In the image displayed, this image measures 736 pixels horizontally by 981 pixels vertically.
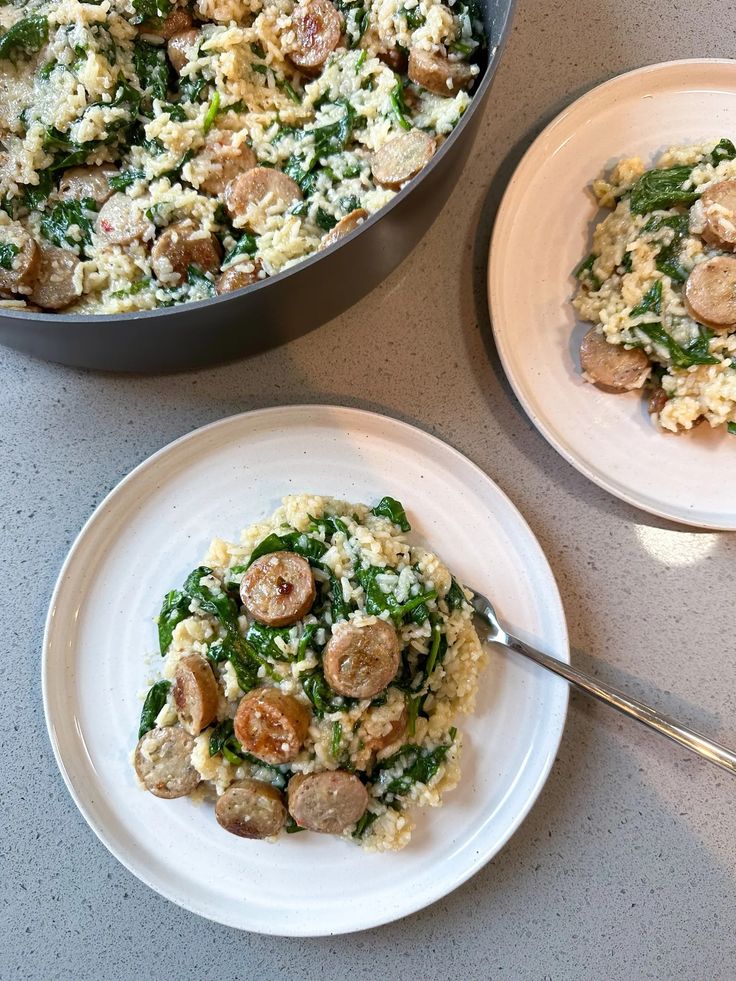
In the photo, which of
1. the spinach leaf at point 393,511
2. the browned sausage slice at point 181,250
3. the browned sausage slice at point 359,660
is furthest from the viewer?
the spinach leaf at point 393,511

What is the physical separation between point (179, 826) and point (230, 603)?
1.64ft

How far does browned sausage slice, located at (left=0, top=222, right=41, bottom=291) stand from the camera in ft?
4.83

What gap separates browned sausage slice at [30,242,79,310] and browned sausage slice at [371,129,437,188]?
655 mm

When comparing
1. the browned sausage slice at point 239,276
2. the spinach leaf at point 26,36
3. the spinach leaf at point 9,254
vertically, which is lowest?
the browned sausage slice at point 239,276

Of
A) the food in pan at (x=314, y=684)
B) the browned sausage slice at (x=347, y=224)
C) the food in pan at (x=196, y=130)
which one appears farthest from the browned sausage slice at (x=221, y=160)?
the food in pan at (x=314, y=684)

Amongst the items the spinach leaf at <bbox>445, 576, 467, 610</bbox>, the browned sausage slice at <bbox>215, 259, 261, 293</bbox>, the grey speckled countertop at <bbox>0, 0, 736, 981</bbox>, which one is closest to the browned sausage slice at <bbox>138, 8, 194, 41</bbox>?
the browned sausage slice at <bbox>215, 259, 261, 293</bbox>

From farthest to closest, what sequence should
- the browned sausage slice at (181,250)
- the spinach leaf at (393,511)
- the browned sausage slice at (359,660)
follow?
the spinach leaf at (393,511) → the browned sausage slice at (181,250) → the browned sausage slice at (359,660)

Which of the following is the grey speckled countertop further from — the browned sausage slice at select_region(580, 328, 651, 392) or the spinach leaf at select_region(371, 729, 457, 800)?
the spinach leaf at select_region(371, 729, 457, 800)

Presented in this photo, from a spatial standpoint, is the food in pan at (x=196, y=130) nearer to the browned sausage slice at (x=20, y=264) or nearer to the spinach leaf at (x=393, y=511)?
the browned sausage slice at (x=20, y=264)

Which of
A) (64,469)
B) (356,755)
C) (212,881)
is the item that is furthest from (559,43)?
(212,881)

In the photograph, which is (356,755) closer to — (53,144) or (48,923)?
(48,923)

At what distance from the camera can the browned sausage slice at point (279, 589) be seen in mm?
1435

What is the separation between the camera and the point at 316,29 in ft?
5.06

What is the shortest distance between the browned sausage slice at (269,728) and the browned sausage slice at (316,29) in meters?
1.32
